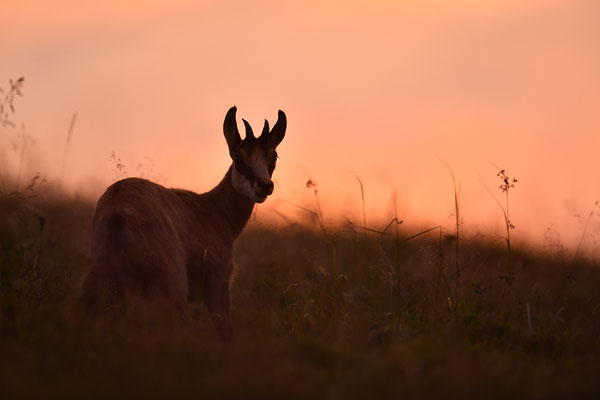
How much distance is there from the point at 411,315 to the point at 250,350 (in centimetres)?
261

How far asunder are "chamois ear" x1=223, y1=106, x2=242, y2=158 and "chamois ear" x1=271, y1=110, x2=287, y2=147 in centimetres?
48

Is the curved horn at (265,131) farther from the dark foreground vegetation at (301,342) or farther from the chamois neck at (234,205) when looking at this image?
the dark foreground vegetation at (301,342)

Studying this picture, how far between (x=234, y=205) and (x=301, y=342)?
356 cm

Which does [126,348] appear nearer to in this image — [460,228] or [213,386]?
[213,386]

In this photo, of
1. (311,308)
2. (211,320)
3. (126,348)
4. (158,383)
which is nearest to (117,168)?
(211,320)

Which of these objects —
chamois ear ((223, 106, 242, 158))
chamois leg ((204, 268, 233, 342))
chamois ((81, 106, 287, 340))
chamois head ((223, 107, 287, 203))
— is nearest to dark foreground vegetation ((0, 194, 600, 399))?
chamois leg ((204, 268, 233, 342))

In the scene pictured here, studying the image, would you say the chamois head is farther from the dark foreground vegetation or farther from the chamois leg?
the chamois leg

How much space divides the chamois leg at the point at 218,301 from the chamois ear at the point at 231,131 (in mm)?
1884

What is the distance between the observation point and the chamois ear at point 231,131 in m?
8.48

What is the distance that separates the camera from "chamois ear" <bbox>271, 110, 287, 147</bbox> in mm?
8839

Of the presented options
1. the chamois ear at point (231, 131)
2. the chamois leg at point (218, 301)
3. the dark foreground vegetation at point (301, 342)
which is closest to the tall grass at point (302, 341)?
the dark foreground vegetation at point (301, 342)

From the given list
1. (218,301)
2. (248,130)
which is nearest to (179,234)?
(218,301)

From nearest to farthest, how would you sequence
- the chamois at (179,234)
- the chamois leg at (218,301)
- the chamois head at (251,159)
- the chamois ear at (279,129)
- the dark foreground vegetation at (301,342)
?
the dark foreground vegetation at (301,342), the chamois at (179,234), the chamois leg at (218,301), the chamois head at (251,159), the chamois ear at (279,129)

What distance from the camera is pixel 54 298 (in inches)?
272
